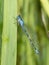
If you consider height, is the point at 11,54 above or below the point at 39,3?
below

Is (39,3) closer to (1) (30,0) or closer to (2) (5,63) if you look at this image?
(1) (30,0)

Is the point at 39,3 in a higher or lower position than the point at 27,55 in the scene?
higher

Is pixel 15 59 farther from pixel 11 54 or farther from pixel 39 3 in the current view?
pixel 39 3

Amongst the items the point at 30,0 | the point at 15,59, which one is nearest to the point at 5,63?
the point at 15,59

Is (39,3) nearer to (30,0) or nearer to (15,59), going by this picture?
(30,0)

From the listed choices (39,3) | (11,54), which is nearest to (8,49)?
(11,54)
